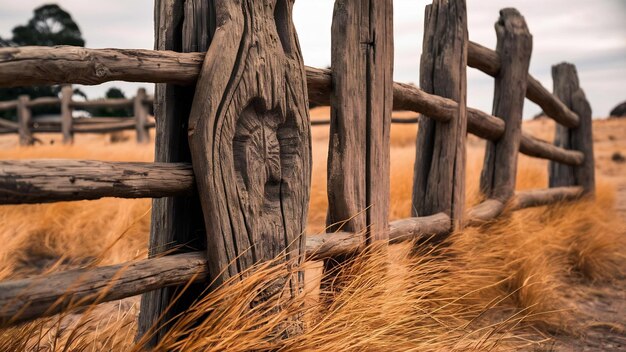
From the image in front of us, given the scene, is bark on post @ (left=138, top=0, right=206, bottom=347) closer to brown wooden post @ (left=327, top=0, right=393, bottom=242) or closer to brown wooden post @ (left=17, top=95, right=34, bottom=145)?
brown wooden post @ (left=327, top=0, right=393, bottom=242)

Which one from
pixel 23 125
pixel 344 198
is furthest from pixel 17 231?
pixel 23 125

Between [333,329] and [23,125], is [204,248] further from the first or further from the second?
[23,125]

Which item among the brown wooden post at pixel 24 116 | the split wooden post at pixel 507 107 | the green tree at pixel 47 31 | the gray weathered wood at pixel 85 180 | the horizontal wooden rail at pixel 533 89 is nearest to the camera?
the gray weathered wood at pixel 85 180

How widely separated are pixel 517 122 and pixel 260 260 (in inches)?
113

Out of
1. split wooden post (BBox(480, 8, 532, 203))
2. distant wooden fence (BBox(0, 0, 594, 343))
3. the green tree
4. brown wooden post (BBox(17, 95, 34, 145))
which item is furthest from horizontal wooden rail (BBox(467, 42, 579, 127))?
the green tree

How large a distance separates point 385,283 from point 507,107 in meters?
2.46

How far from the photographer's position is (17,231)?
4344 millimetres

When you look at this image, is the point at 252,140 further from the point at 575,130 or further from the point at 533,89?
the point at 575,130

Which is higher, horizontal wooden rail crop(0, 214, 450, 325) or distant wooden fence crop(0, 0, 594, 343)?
distant wooden fence crop(0, 0, 594, 343)

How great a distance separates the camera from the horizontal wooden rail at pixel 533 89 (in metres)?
4.03

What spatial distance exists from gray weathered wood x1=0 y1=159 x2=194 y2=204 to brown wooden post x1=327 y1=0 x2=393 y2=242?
2.79 ft

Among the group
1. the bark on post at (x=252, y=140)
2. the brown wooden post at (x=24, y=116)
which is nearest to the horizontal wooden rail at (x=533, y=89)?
the bark on post at (x=252, y=140)

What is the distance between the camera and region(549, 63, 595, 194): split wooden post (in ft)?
19.5

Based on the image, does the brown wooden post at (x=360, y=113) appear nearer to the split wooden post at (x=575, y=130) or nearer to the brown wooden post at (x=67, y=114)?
the split wooden post at (x=575, y=130)
